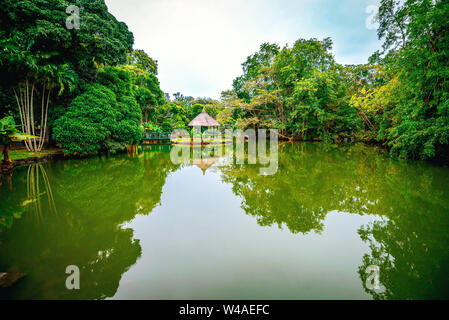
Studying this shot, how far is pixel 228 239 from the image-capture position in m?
2.62

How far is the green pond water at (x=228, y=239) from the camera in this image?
177 cm

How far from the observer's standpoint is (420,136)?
6.79m

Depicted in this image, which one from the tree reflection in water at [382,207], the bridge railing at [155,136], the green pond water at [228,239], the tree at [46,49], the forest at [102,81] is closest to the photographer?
the green pond water at [228,239]

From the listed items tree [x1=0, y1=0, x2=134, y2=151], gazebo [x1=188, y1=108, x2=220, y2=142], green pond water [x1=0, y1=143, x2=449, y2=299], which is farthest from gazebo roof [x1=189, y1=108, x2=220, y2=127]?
green pond water [x1=0, y1=143, x2=449, y2=299]

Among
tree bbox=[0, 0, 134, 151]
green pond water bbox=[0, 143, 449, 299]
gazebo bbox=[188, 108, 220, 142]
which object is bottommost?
green pond water bbox=[0, 143, 449, 299]

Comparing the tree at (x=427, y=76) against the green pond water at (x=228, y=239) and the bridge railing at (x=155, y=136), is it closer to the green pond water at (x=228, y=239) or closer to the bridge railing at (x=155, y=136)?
the green pond water at (x=228, y=239)

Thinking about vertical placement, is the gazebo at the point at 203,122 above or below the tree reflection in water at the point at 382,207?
above

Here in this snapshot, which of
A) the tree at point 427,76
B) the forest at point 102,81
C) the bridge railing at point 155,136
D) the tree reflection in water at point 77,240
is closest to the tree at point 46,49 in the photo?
the forest at point 102,81

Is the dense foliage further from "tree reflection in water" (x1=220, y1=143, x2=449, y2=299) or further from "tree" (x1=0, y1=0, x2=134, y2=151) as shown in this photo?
"tree" (x1=0, y1=0, x2=134, y2=151)

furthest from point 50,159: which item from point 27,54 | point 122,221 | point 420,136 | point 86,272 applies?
point 420,136

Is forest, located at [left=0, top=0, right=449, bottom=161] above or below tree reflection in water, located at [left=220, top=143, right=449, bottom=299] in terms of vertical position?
above

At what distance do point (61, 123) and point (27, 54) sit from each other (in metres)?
2.63

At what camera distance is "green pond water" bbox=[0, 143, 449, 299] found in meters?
1.77

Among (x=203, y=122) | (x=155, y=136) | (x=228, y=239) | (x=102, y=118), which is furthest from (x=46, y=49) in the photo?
(x=228, y=239)
